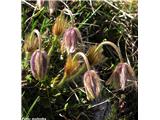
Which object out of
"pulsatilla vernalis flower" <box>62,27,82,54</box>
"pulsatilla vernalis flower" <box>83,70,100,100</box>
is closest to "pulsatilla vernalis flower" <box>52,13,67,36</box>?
"pulsatilla vernalis flower" <box>62,27,82,54</box>

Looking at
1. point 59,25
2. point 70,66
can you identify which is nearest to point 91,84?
point 70,66

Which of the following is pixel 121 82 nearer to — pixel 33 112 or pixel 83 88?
pixel 83 88

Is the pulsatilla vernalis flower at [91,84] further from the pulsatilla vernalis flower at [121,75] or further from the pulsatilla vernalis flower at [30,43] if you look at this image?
the pulsatilla vernalis flower at [30,43]

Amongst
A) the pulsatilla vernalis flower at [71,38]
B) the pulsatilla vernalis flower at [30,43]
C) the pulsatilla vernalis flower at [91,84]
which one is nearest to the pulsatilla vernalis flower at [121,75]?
the pulsatilla vernalis flower at [91,84]

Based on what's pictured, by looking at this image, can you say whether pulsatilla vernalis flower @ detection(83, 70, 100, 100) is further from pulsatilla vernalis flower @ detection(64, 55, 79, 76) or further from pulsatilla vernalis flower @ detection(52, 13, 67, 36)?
pulsatilla vernalis flower @ detection(52, 13, 67, 36)
